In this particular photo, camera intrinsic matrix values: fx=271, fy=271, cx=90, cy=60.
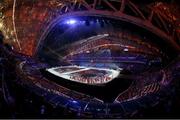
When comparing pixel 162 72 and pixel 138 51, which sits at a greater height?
pixel 138 51

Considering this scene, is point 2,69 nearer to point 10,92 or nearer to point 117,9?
point 10,92

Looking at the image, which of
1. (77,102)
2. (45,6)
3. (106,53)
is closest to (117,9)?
(106,53)

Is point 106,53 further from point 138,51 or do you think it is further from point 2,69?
point 2,69

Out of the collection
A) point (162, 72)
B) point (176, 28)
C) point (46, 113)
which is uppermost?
point (176, 28)

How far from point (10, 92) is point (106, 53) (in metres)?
0.55

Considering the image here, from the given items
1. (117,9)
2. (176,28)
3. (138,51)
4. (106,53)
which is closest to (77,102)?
(106,53)

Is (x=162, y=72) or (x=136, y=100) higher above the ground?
(x=162, y=72)

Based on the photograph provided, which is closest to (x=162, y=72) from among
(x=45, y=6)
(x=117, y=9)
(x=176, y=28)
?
(x=176, y=28)

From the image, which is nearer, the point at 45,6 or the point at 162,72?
the point at 162,72

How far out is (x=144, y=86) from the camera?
142 centimetres

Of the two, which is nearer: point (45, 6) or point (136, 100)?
point (136, 100)

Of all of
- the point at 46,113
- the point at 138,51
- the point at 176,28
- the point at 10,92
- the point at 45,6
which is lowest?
the point at 46,113

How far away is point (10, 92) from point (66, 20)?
19.2 inches

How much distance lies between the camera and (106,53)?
4.77 feet
